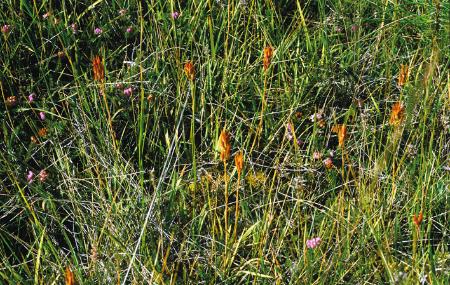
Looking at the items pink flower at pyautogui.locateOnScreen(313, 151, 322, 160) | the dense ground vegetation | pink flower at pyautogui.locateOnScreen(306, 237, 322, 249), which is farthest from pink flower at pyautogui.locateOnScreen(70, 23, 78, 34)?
pink flower at pyautogui.locateOnScreen(306, 237, 322, 249)

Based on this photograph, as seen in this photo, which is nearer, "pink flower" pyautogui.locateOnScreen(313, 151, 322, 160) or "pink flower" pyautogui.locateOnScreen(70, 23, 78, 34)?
"pink flower" pyautogui.locateOnScreen(313, 151, 322, 160)

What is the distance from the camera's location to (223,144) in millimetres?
1381

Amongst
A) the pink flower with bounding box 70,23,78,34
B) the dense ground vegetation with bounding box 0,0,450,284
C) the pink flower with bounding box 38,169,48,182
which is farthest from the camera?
the pink flower with bounding box 70,23,78,34

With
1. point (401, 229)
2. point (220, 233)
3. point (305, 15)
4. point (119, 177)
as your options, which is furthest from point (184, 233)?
point (305, 15)

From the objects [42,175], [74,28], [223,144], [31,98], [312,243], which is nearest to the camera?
[223,144]

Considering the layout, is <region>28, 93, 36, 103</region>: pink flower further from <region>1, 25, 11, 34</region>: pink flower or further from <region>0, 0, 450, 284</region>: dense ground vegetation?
<region>1, 25, 11, 34</region>: pink flower

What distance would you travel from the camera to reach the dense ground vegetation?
68.9 inches

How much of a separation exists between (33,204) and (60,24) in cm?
75

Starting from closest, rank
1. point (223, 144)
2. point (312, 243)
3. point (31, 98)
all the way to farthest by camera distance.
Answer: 1. point (223, 144)
2. point (312, 243)
3. point (31, 98)

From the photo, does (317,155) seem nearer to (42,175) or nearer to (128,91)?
(128,91)

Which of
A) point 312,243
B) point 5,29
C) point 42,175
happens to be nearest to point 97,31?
point 5,29

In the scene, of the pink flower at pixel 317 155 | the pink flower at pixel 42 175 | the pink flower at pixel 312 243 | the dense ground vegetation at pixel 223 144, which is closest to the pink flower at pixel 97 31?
the dense ground vegetation at pixel 223 144

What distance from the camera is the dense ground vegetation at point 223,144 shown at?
5.74ft

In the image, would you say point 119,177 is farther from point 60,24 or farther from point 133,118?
point 60,24
